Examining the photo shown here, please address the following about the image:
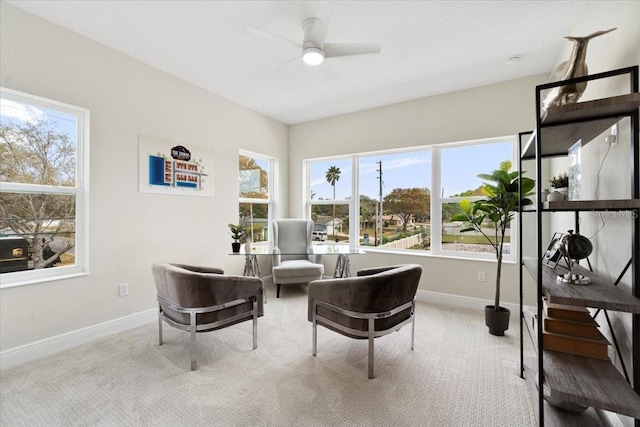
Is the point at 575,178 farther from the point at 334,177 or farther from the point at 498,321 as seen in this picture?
the point at 334,177

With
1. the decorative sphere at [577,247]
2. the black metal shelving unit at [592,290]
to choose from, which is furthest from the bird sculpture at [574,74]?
the decorative sphere at [577,247]

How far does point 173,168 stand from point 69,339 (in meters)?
1.90

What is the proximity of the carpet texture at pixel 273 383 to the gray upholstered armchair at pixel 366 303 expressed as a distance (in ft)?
1.05

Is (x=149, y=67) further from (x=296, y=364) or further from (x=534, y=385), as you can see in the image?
(x=534, y=385)

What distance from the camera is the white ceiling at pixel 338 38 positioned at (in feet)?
7.00

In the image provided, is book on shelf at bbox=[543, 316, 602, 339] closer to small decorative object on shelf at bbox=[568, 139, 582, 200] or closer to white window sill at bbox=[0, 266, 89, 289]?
small decorative object on shelf at bbox=[568, 139, 582, 200]

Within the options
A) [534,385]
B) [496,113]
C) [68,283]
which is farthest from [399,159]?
[68,283]

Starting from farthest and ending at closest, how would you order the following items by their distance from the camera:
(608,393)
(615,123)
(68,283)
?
(68,283) → (615,123) → (608,393)

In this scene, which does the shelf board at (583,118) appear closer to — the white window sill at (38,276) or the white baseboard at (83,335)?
the white baseboard at (83,335)

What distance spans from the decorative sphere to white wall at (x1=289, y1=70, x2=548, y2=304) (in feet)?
6.80

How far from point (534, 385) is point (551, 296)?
90 centimetres

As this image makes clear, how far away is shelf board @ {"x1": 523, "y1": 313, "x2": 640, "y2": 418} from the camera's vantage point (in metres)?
1.18

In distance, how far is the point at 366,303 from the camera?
204cm

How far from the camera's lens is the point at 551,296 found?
48.9 inches
